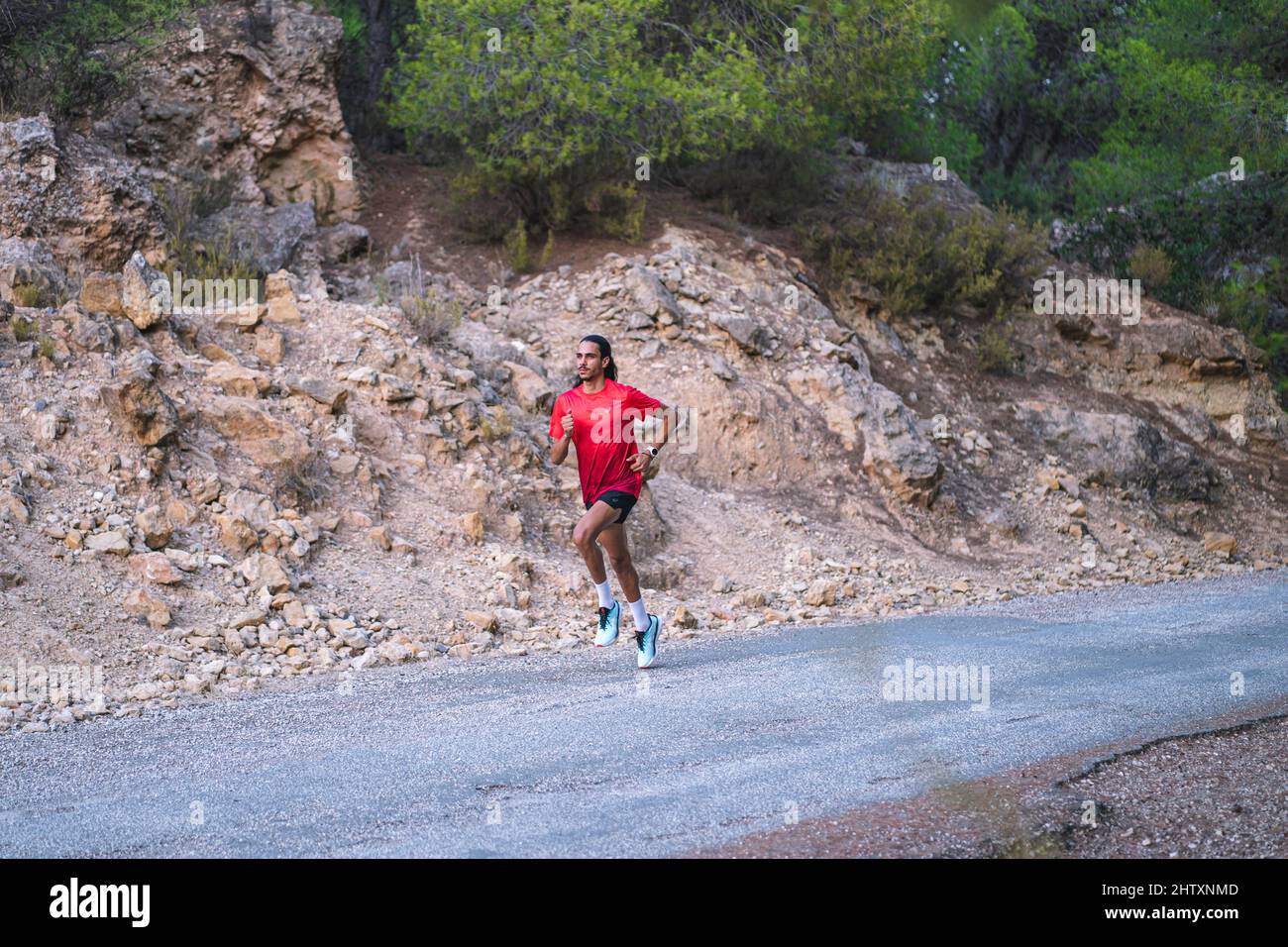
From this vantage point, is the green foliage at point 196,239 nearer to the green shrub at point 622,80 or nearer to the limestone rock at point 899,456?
the green shrub at point 622,80

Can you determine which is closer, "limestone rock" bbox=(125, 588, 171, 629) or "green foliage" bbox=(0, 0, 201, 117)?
"limestone rock" bbox=(125, 588, 171, 629)

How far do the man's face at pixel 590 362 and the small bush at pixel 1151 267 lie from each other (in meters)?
17.0

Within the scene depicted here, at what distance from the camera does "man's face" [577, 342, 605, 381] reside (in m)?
8.84

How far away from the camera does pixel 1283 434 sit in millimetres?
21844

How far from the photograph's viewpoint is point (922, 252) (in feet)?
66.4

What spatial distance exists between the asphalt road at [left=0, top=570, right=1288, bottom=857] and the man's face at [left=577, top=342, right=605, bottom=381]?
2136 millimetres

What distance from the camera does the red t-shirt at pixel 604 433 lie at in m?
8.88

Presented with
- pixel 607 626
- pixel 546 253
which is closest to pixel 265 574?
pixel 607 626

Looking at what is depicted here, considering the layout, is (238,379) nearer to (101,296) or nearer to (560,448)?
(101,296)

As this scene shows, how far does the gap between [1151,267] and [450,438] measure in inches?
591

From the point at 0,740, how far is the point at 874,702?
510 cm

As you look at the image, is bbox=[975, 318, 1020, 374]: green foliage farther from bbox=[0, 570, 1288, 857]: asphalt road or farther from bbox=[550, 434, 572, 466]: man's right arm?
bbox=[550, 434, 572, 466]: man's right arm

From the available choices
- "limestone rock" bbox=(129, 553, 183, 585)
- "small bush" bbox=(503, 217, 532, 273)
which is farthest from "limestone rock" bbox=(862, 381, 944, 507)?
"limestone rock" bbox=(129, 553, 183, 585)
